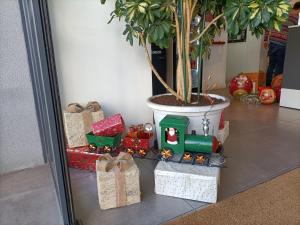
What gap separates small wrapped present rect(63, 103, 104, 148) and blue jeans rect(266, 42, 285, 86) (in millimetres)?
2991

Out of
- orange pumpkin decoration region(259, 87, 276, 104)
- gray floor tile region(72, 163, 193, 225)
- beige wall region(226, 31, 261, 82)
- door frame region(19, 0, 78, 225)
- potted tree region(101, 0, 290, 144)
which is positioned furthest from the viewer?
beige wall region(226, 31, 261, 82)

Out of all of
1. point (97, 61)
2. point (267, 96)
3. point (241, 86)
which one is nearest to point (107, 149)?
point (97, 61)

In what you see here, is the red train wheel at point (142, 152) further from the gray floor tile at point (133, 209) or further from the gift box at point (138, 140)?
the gray floor tile at point (133, 209)

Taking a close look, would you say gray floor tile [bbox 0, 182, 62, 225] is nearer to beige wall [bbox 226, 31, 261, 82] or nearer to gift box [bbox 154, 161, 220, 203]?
gift box [bbox 154, 161, 220, 203]

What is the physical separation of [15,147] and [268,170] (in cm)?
127

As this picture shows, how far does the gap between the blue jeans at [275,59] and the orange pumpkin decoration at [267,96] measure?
990 millimetres

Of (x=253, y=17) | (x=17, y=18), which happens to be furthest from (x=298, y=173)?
(x=17, y=18)

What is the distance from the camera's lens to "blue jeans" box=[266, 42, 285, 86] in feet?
11.1

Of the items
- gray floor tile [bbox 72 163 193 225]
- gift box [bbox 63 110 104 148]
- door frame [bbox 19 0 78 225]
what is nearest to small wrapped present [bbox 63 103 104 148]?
gift box [bbox 63 110 104 148]

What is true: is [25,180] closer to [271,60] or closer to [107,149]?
[107,149]

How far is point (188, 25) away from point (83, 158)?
870 millimetres

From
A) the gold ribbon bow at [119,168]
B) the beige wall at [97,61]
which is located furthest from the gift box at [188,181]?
the beige wall at [97,61]

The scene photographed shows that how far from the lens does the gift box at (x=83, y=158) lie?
123 cm

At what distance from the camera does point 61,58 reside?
1.33m
